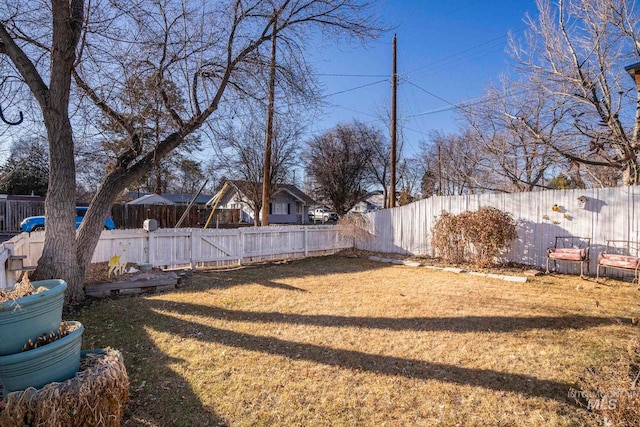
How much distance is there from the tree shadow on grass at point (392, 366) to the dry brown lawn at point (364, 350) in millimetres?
A: 16

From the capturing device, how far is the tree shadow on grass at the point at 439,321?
13.4ft

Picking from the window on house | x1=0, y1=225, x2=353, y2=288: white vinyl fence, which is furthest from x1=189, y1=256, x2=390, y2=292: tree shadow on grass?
the window on house

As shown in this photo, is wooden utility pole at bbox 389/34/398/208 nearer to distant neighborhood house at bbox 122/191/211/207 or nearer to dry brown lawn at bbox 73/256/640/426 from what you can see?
dry brown lawn at bbox 73/256/640/426

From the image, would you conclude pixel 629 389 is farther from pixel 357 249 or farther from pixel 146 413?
pixel 357 249

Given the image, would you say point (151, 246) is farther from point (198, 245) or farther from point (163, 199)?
point (163, 199)

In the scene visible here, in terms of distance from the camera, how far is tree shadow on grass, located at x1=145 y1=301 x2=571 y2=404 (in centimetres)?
273

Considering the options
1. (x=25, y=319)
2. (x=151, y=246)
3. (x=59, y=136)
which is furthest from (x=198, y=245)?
(x=25, y=319)

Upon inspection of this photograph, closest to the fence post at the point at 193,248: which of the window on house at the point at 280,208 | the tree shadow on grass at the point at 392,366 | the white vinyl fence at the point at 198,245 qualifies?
the white vinyl fence at the point at 198,245

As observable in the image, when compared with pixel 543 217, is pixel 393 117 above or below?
above

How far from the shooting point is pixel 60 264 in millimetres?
4980

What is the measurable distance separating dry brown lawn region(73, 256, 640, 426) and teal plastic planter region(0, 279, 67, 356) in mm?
930

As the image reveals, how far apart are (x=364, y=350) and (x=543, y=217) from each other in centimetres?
660

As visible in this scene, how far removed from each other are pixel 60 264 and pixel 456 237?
334 inches

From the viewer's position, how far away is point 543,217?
780cm
